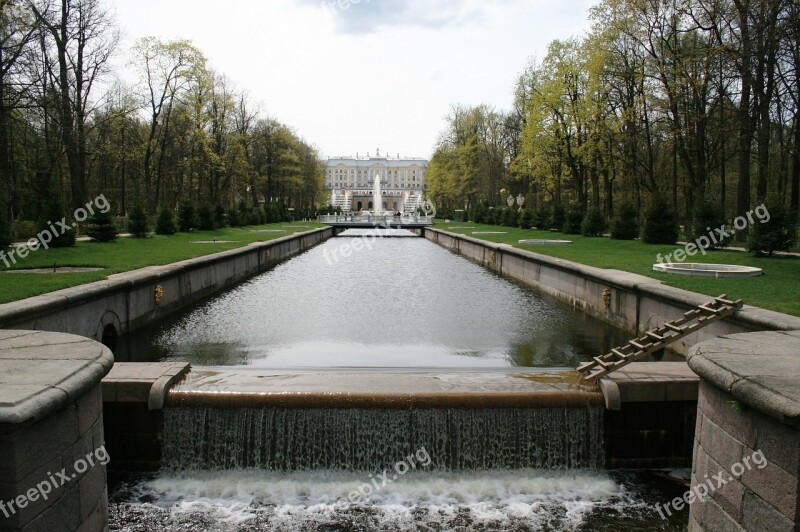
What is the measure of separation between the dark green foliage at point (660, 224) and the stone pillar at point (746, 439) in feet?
62.4

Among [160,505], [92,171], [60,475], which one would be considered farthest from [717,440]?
[92,171]

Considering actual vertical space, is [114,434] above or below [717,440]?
below

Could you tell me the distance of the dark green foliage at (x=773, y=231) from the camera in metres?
16.0

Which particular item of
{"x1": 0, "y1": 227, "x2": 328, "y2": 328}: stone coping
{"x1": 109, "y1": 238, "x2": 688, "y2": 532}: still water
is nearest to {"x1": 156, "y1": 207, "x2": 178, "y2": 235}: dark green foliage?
{"x1": 0, "y1": 227, "x2": 328, "y2": 328}: stone coping

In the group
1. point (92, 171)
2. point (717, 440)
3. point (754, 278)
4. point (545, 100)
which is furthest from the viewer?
point (92, 171)

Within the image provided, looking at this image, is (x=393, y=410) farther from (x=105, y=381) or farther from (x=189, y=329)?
(x=189, y=329)

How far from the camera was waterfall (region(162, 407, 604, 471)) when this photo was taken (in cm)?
643

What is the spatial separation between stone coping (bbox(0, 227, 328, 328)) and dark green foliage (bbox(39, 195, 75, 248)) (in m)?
4.57

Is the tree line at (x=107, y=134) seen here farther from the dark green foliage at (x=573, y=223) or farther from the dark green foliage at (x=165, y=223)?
the dark green foliage at (x=573, y=223)

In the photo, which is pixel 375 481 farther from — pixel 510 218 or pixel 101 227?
pixel 510 218

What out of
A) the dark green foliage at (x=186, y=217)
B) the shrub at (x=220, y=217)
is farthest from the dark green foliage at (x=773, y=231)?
the shrub at (x=220, y=217)

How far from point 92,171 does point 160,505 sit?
46.0m

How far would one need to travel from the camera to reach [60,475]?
11.9 ft

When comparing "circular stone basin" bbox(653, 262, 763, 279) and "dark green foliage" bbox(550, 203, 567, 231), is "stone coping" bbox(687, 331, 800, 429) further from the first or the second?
"dark green foliage" bbox(550, 203, 567, 231)
